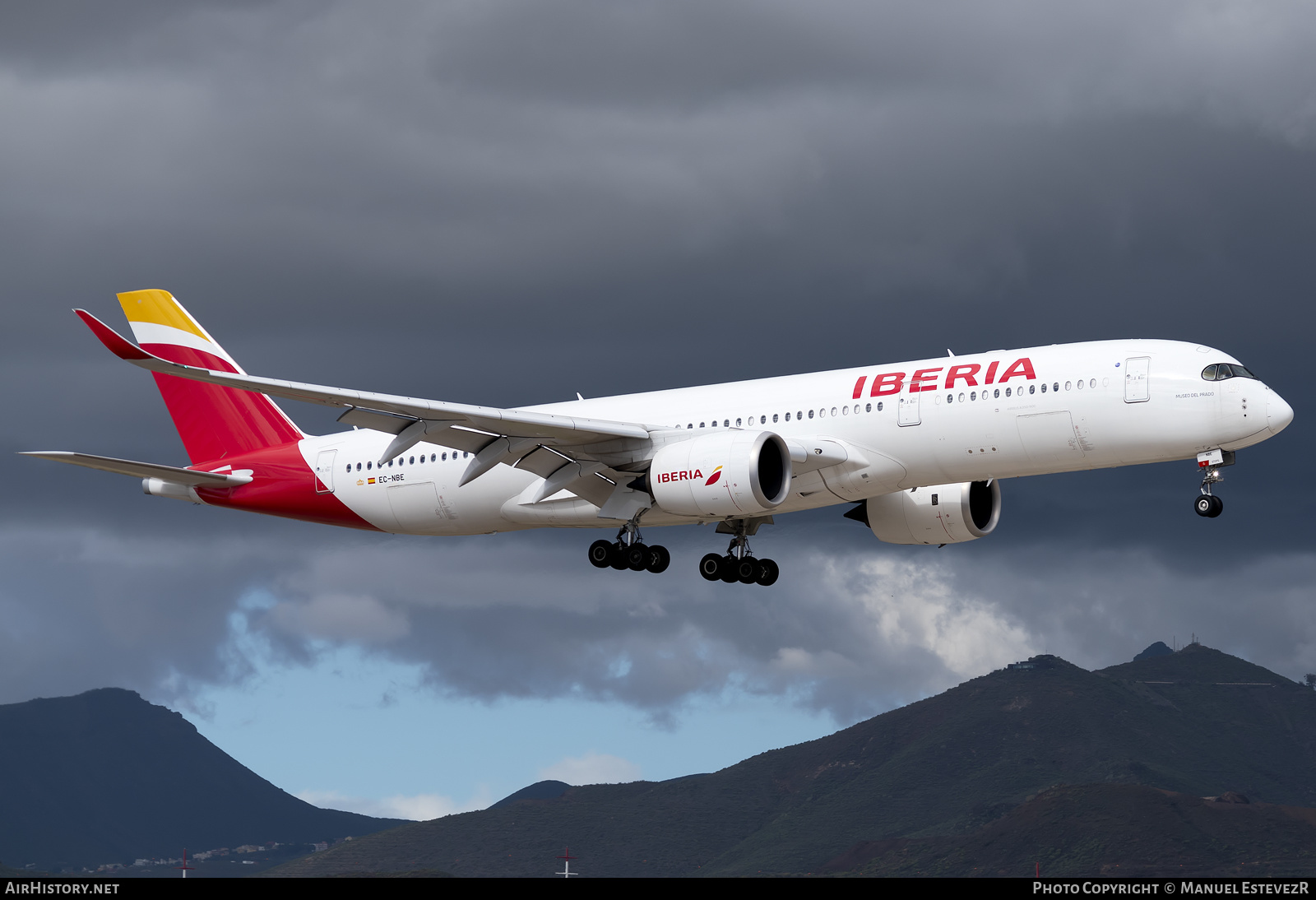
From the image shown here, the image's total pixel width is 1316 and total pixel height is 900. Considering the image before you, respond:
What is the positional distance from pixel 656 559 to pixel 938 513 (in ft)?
33.0

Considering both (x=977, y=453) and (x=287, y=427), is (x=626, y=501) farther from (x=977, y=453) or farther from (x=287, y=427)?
(x=287, y=427)

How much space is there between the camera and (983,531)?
182ft

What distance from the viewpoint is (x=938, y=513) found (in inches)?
2152

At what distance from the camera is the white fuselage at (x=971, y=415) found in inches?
1757

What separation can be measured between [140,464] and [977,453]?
28487 mm

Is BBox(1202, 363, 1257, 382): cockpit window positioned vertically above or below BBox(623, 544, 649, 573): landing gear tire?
above

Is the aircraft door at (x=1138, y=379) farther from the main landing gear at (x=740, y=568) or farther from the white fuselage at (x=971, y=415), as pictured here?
the main landing gear at (x=740, y=568)

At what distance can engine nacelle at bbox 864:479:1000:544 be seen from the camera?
5447 centimetres

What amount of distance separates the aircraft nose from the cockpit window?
2.63 feet

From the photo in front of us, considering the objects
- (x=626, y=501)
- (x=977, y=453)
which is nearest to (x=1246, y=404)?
(x=977, y=453)

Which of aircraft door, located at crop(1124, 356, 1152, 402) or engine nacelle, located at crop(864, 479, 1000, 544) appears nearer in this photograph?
aircraft door, located at crop(1124, 356, 1152, 402)

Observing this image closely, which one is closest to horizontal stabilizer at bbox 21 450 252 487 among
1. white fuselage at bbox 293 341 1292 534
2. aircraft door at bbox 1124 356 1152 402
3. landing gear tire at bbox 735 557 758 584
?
white fuselage at bbox 293 341 1292 534

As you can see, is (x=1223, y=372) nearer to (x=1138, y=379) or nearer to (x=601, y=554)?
(x=1138, y=379)

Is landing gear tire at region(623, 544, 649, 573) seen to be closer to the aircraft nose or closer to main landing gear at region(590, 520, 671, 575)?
main landing gear at region(590, 520, 671, 575)
